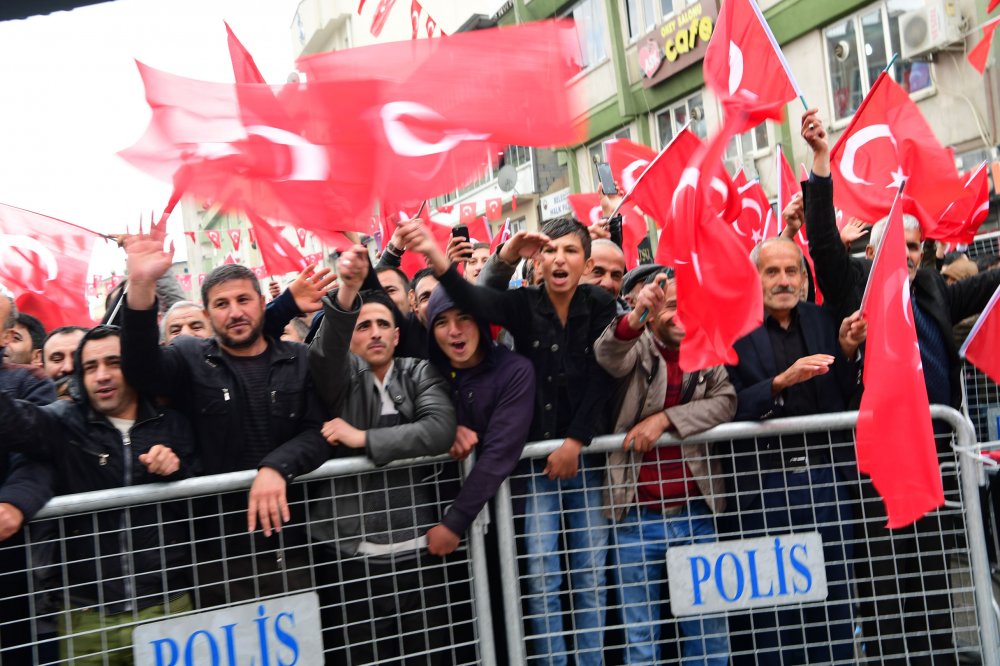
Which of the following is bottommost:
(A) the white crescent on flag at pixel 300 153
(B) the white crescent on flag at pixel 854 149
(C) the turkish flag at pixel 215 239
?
(A) the white crescent on flag at pixel 300 153

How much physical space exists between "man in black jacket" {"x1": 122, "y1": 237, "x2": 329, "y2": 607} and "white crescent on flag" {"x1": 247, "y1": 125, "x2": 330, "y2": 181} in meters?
0.47

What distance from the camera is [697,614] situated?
327 cm

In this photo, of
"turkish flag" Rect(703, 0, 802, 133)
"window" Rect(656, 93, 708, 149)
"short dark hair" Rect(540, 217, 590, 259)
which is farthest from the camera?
"window" Rect(656, 93, 708, 149)

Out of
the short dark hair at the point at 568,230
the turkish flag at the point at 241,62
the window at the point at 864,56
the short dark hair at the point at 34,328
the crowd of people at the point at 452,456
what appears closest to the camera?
the crowd of people at the point at 452,456

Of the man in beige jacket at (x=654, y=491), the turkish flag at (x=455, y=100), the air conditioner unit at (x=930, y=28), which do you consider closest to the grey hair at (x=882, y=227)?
the man in beige jacket at (x=654, y=491)

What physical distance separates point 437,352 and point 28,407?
1.51 m

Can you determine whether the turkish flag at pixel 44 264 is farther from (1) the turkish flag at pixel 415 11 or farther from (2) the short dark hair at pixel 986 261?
(2) the short dark hair at pixel 986 261

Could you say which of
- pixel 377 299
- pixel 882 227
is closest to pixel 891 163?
pixel 882 227

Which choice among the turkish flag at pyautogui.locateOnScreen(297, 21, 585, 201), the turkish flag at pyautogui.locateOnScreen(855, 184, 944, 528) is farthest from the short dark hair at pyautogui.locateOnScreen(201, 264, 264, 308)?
the turkish flag at pyautogui.locateOnScreen(855, 184, 944, 528)

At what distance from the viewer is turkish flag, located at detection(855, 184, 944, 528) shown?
3121 millimetres

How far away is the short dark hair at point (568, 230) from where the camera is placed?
3.98 metres

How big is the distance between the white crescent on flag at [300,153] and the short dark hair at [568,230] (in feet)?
3.53

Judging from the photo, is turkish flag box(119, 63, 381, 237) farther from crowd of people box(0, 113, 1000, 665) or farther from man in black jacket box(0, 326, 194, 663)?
man in black jacket box(0, 326, 194, 663)

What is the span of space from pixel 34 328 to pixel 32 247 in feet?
2.81
